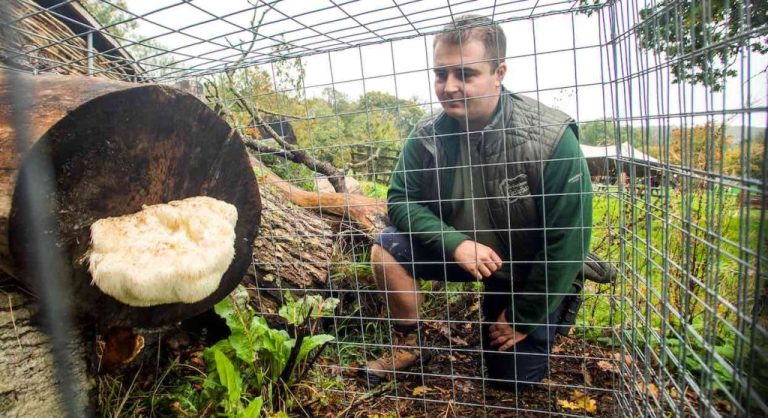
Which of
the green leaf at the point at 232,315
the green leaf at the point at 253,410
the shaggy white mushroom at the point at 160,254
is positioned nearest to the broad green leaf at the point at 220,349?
the green leaf at the point at 232,315

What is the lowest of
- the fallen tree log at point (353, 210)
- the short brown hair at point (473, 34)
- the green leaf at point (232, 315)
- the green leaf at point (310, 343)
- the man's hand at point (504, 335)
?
the man's hand at point (504, 335)

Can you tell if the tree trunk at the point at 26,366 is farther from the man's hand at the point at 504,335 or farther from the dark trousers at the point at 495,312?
the man's hand at the point at 504,335

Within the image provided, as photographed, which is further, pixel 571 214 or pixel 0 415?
pixel 571 214

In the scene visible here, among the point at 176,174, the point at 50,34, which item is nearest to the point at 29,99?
the point at 176,174

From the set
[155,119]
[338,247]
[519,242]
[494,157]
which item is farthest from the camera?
[338,247]

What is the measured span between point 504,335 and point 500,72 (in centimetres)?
120

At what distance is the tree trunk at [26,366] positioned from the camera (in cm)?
125

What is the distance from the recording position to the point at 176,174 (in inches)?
51.9

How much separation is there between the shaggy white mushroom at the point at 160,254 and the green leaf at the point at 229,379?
0.53 meters

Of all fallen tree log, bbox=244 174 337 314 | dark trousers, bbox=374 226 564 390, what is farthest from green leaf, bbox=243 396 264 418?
dark trousers, bbox=374 226 564 390

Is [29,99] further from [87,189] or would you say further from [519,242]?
[519,242]

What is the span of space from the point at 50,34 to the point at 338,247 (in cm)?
218

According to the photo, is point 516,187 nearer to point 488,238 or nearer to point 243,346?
point 488,238

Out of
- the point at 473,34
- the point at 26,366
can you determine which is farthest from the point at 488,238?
the point at 26,366
